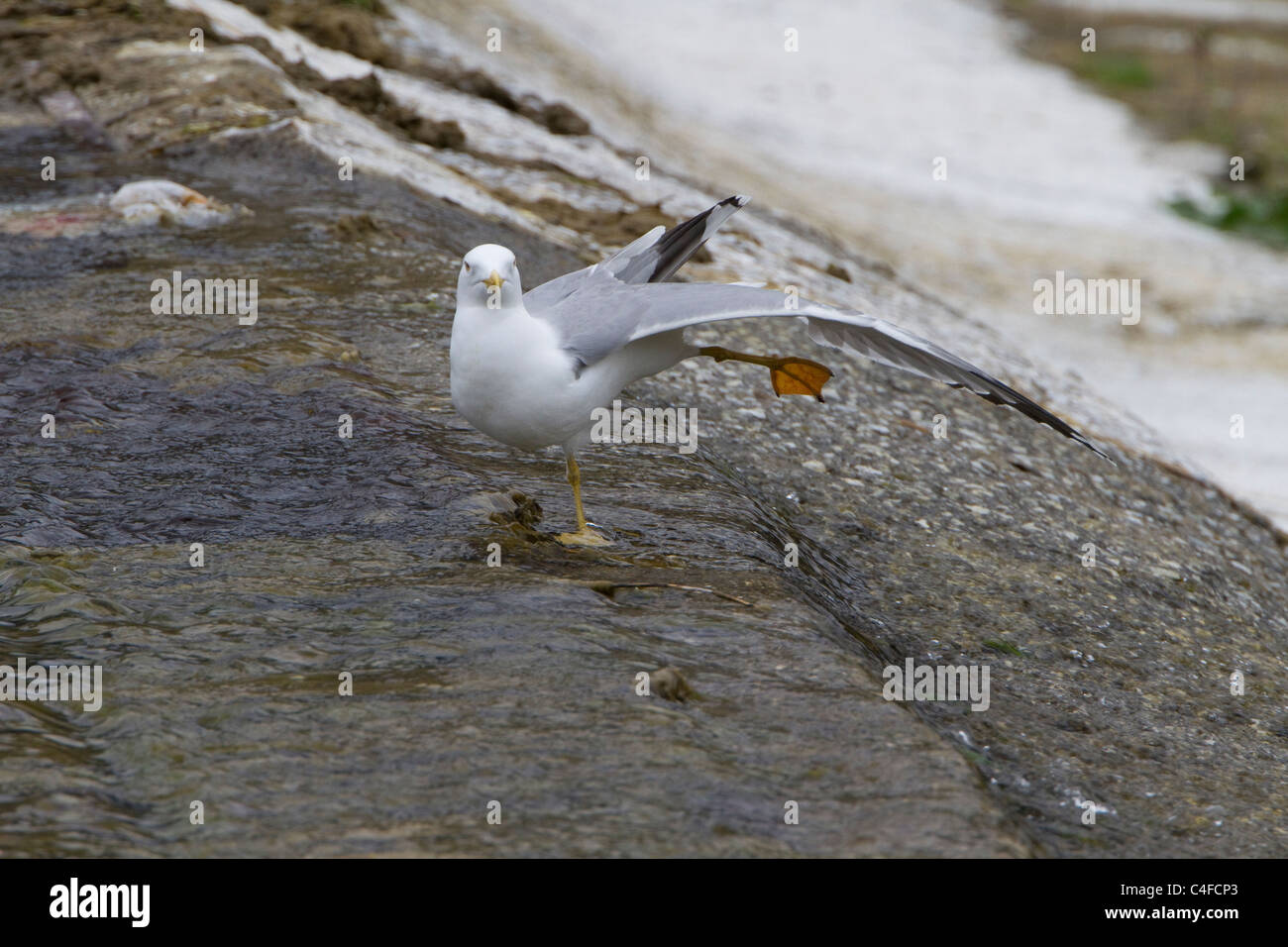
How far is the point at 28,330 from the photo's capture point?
Answer: 6625 millimetres

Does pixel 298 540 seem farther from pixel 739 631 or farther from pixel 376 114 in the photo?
pixel 376 114

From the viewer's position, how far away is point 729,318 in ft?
14.4

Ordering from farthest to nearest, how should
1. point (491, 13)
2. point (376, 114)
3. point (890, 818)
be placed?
point (491, 13) → point (376, 114) → point (890, 818)

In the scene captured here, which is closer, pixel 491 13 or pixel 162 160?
pixel 162 160

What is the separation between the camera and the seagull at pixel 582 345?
4535 mm

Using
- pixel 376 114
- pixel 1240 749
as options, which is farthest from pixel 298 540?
pixel 376 114

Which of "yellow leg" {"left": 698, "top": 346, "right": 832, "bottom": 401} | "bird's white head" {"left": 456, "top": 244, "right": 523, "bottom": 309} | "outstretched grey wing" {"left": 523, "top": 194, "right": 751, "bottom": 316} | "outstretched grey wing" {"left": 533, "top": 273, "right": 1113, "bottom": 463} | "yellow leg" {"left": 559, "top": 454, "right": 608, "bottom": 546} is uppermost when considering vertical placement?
"outstretched grey wing" {"left": 523, "top": 194, "right": 751, "bottom": 316}

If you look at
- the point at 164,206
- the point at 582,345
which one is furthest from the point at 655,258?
the point at 164,206

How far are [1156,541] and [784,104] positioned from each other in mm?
15184

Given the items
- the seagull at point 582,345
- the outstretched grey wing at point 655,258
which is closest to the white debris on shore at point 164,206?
the outstretched grey wing at point 655,258

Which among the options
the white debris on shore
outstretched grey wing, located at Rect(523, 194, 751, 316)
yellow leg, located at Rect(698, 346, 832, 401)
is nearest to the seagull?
outstretched grey wing, located at Rect(523, 194, 751, 316)

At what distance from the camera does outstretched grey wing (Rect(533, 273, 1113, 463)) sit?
14.8 ft

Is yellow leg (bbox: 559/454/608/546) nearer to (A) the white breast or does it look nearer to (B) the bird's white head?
(A) the white breast

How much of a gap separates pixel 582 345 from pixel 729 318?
516mm
